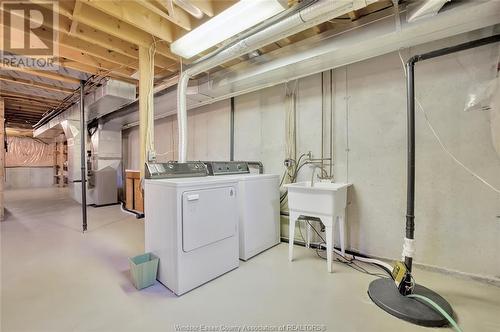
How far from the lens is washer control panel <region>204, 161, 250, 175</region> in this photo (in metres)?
2.86

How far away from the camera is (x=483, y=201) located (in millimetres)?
2072

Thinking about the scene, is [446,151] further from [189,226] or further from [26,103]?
[26,103]

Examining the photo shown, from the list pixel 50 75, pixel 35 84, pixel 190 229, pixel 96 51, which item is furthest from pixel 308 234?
pixel 35 84

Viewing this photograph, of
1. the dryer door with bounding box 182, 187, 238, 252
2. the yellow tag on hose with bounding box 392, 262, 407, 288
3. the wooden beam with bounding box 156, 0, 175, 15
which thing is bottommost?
the yellow tag on hose with bounding box 392, 262, 407, 288

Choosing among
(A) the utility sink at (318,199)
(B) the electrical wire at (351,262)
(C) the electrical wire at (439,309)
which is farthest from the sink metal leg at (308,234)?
(C) the electrical wire at (439,309)

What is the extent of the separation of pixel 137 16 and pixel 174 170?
4.89 feet

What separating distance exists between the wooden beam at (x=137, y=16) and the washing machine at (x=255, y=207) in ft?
4.92

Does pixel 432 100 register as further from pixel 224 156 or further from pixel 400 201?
pixel 224 156

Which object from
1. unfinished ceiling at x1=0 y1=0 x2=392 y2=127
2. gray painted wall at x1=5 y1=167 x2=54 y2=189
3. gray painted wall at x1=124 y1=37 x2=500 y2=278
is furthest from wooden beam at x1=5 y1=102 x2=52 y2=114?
gray painted wall at x1=124 y1=37 x2=500 y2=278

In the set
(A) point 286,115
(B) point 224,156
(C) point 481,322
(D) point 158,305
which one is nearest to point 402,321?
(C) point 481,322

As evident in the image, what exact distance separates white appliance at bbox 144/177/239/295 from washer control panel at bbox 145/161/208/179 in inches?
4.2

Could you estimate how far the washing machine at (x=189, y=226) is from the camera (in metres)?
1.93

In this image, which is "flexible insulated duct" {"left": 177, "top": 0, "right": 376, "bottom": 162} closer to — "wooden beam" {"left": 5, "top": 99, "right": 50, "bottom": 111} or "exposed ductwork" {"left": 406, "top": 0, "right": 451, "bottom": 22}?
"exposed ductwork" {"left": 406, "top": 0, "right": 451, "bottom": 22}

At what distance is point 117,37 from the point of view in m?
2.66
